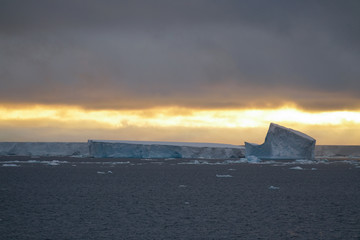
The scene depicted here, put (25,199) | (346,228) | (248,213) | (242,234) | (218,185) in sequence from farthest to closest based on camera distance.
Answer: (218,185)
(25,199)
(248,213)
(346,228)
(242,234)

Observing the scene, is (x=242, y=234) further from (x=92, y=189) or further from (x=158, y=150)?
(x=158, y=150)

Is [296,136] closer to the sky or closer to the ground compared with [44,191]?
closer to the sky

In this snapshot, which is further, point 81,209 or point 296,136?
point 296,136

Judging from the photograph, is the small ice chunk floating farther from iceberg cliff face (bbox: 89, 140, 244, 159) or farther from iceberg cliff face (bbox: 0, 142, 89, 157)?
iceberg cliff face (bbox: 0, 142, 89, 157)

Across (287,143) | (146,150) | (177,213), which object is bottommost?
(177,213)

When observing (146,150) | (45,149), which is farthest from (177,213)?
(45,149)

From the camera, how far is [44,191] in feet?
32.3

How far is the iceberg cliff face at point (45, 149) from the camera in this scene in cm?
4031

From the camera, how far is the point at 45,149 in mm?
40719

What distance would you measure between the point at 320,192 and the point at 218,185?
270cm

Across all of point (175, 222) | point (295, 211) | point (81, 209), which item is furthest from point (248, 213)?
point (81, 209)

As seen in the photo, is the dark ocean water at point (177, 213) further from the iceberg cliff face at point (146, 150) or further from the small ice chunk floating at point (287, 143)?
the iceberg cliff face at point (146, 150)

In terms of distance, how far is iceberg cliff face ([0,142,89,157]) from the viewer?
40.3m

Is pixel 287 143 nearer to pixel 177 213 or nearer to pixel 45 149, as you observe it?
pixel 177 213
